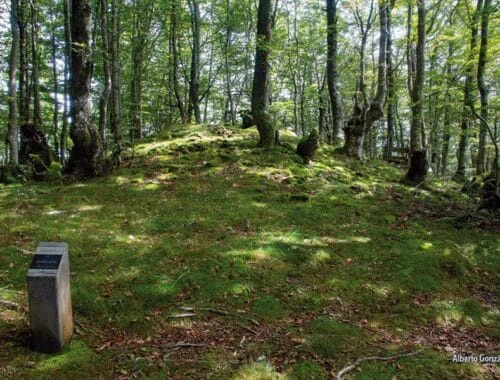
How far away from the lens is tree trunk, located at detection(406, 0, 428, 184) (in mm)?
10758

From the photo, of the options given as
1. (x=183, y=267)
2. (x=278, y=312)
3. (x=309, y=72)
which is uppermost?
(x=309, y=72)

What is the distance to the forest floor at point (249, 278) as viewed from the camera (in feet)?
12.7

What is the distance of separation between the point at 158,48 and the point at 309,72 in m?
10.2

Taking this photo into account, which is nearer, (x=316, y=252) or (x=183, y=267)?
(x=183, y=267)

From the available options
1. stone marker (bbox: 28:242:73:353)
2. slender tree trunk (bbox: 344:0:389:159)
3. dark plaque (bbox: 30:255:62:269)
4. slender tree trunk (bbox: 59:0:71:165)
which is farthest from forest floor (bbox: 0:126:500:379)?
slender tree trunk (bbox: 59:0:71:165)

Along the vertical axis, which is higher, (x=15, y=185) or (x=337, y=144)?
(x=337, y=144)

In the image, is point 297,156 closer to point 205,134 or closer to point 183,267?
point 205,134

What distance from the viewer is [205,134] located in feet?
43.9

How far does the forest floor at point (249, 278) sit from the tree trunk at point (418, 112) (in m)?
2.06

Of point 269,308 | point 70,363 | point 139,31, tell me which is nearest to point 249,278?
point 269,308

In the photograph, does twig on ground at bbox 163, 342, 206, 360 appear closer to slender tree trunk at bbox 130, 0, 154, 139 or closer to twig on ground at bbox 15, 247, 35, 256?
twig on ground at bbox 15, 247, 35, 256

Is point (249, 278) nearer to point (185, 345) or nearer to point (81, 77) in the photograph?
point (185, 345)

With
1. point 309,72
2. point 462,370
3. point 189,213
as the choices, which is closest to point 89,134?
point 189,213

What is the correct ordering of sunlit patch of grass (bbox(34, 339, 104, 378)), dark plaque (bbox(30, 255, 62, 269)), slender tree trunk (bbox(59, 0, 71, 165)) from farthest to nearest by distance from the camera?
slender tree trunk (bbox(59, 0, 71, 165))
dark plaque (bbox(30, 255, 62, 269))
sunlit patch of grass (bbox(34, 339, 104, 378))
